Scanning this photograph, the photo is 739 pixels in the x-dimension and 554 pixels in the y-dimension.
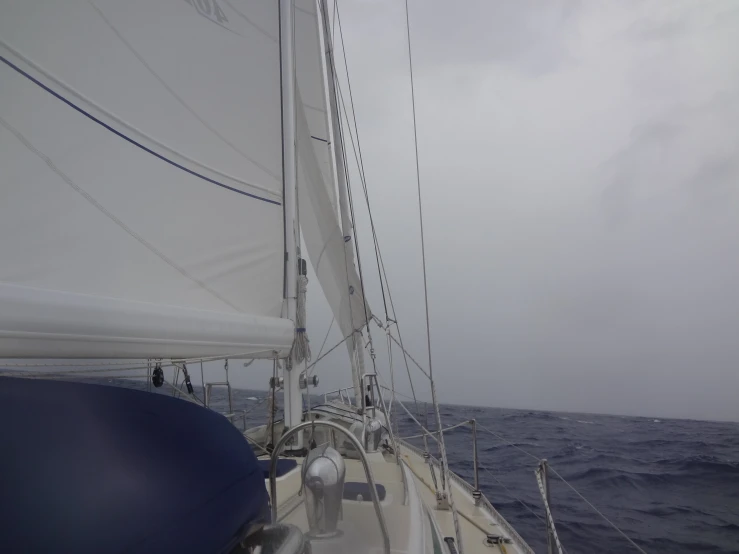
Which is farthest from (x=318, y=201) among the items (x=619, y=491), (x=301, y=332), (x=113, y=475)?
(x=619, y=491)

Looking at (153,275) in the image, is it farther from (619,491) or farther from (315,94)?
(619,491)

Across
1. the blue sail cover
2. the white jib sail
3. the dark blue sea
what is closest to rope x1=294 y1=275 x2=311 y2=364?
the white jib sail

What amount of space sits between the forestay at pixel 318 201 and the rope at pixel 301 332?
2.75ft

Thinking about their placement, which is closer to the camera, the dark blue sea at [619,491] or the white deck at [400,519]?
the white deck at [400,519]

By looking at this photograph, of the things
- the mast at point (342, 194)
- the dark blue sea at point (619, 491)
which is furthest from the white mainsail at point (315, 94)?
the dark blue sea at point (619, 491)

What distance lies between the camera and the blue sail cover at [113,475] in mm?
736

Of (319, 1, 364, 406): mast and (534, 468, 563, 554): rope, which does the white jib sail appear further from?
(319, 1, 364, 406): mast

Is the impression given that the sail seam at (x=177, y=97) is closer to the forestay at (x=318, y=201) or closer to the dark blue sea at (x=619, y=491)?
the forestay at (x=318, y=201)

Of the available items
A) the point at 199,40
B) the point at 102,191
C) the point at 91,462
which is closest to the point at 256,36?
the point at 199,40

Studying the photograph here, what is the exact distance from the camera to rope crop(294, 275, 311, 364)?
2814 mm

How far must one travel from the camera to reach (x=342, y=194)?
4.65 meters

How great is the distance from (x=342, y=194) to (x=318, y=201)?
0.52 meters

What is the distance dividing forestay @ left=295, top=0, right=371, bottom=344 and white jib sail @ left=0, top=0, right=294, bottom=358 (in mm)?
1623

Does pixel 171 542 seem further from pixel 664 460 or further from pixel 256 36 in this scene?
pixel 664 460
